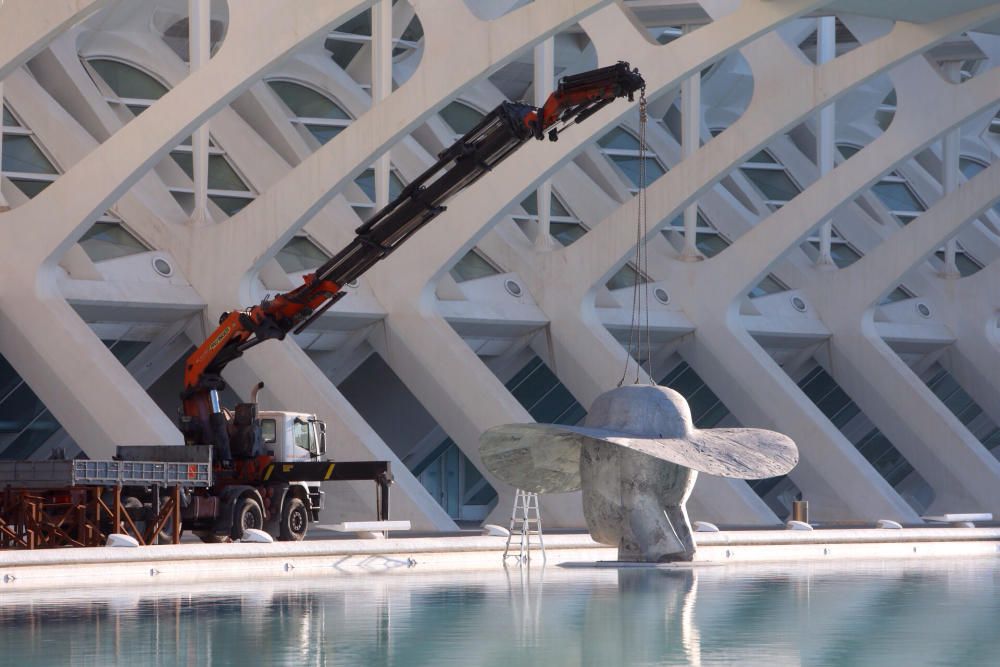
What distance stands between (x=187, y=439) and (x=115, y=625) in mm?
11379

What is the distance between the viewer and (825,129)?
120ft

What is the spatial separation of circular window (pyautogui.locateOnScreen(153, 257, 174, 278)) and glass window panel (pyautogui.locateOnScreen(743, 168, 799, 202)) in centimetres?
1847

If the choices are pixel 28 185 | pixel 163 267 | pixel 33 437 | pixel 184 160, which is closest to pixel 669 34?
pixel 184 160

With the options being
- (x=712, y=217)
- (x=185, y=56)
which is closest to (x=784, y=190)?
(x=712, y=217)

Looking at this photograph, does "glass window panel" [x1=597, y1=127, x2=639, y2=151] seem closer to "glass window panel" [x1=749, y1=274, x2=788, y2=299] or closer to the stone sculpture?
"glass window panel" [x1=749, y1=274, x2=788, y2=299]

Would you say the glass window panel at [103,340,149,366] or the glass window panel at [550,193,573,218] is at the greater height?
the glass window panel at [550,193,573,218]

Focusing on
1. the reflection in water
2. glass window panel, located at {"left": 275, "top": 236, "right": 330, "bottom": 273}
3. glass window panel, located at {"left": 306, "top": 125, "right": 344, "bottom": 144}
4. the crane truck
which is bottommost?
the reflection in water

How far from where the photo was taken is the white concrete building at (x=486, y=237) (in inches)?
1003

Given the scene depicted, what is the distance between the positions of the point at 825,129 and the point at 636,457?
66.2 ft

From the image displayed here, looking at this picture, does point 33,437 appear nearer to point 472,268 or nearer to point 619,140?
point 472,268

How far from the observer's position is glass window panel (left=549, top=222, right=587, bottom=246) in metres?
37.0

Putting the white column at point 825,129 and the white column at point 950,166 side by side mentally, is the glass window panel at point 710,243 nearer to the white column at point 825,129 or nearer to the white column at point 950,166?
the white column at point 825,129

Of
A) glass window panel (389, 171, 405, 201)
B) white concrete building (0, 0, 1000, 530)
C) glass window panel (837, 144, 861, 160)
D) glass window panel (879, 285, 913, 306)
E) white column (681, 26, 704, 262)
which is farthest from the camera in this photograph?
glass window panel (837, 144, 861, 160)

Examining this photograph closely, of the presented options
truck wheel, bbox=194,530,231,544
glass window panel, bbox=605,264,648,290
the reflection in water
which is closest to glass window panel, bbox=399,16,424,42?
glass window panel, bbox=605,264,648,290
